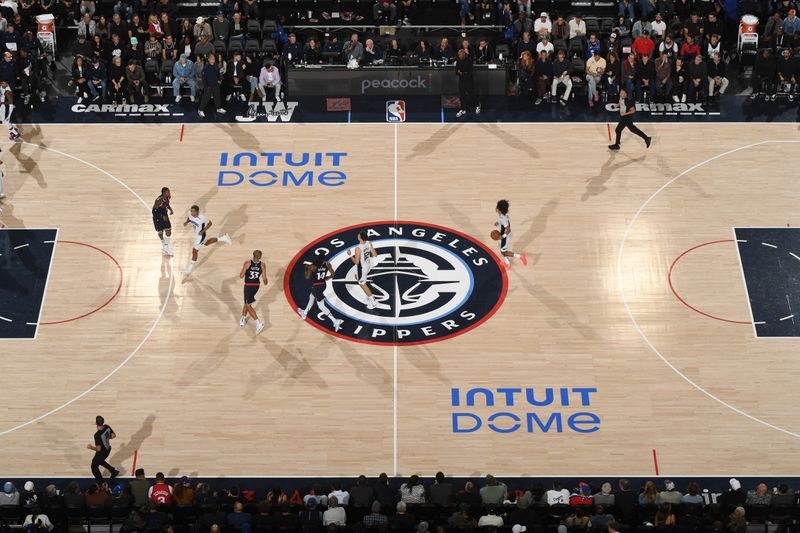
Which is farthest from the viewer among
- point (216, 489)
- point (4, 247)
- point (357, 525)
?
point (4, 247)

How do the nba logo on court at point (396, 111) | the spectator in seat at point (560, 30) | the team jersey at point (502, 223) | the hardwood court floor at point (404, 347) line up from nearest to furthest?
1. the hardwood court floor at point (404, 347)
2. the team jersey at point (502, 223)
3. the nba logo on court at point (396, 111)
4. the spectator in seat at point (560, 30)

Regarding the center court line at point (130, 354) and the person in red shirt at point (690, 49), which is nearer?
the center court line at point (130, 354)

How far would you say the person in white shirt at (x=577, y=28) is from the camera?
118 ft

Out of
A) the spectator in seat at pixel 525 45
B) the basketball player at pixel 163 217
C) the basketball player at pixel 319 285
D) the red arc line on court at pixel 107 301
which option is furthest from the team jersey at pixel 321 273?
the spectator in seat at pixel 525 45

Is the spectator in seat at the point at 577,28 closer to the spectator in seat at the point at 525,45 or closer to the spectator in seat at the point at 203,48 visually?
the spectator in seat at the point at 525,45

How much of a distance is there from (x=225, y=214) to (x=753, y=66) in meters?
16.4

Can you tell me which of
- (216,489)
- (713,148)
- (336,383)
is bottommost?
(216,489)

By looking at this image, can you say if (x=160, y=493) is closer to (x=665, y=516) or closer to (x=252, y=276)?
(x=252, y=276)

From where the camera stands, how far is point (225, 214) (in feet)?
100

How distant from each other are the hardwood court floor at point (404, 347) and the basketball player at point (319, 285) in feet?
1.71

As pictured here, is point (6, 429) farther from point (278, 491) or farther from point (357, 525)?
point (357, 525)

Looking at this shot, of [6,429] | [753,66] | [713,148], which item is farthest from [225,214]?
[753,66]

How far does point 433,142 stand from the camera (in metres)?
33.2

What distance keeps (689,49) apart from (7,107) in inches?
750
